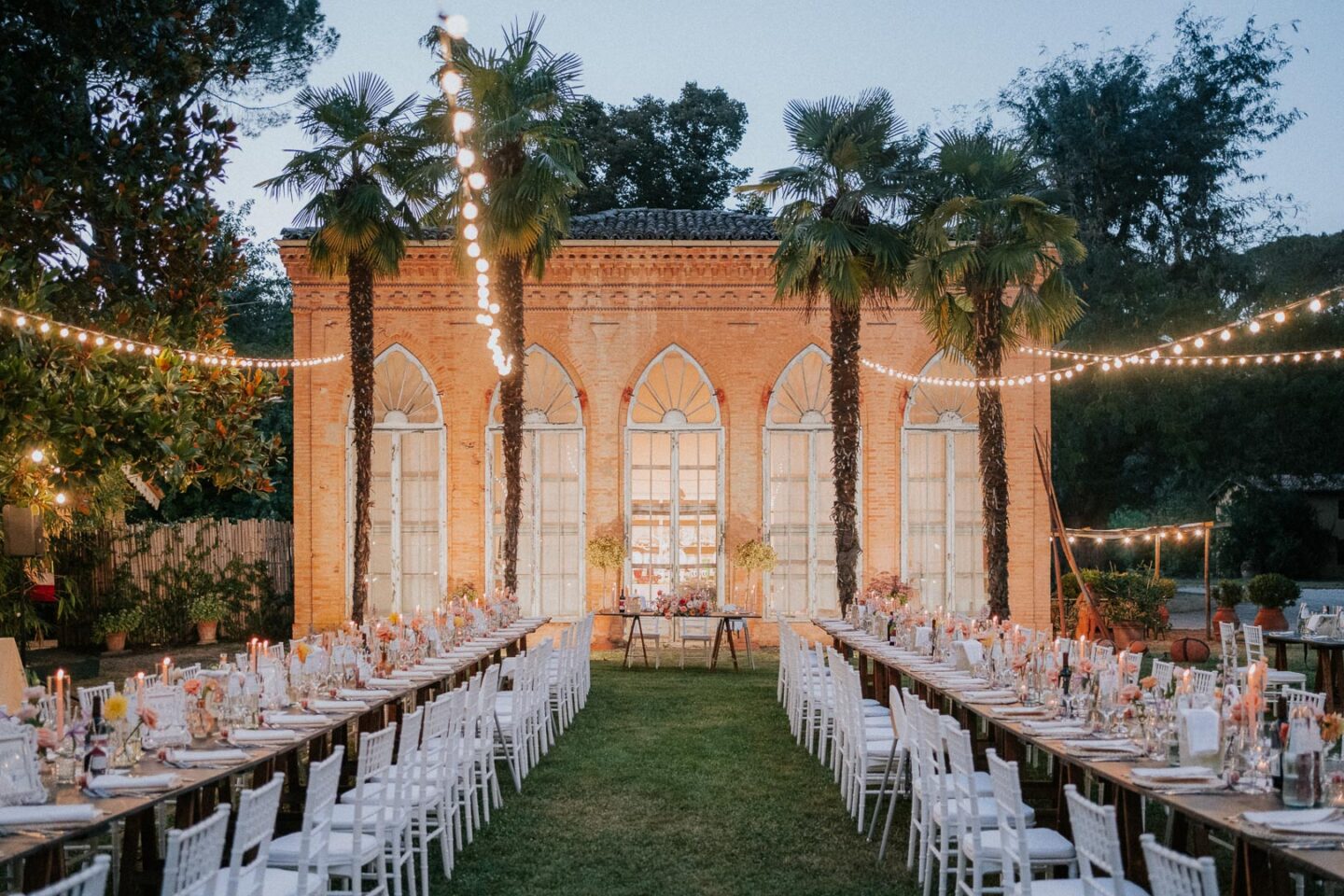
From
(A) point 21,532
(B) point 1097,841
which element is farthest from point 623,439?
(B) point 1097,841

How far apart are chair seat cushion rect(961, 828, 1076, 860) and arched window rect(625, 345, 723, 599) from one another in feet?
47.6

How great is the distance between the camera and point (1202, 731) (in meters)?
6.25

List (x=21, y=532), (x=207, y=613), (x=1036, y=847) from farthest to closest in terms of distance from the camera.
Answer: (x=207, y=613) < (x=21, y=532) < (x=1036, y=847)

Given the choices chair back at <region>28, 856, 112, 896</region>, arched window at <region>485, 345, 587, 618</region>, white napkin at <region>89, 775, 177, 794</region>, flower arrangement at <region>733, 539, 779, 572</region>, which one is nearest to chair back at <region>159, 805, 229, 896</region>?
chair back at <region>28, 856, 112, 896</region>

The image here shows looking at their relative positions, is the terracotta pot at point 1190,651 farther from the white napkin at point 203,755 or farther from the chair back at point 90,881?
the chair back at point 90,881

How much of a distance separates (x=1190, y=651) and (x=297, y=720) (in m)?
14.8

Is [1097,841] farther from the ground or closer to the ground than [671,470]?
closer to the ground

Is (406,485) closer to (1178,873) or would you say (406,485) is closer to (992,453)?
(992,453)

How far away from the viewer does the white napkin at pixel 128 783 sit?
19.4 ft

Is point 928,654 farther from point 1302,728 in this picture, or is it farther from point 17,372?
point 17,372

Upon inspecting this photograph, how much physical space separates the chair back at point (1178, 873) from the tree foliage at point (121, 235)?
901 centimetres

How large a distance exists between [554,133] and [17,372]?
8.16 m

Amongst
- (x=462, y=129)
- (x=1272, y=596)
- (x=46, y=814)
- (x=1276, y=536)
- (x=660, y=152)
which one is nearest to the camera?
(x=46, y=814)

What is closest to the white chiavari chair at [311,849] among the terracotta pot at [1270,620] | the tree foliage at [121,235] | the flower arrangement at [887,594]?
the tree foliage at [121,235]
